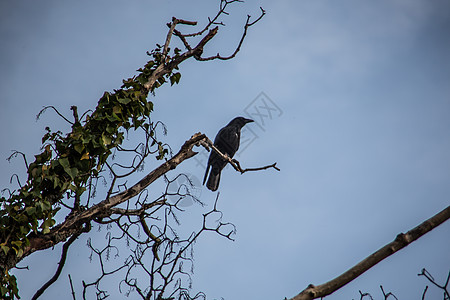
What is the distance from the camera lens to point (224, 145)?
24.2 ft

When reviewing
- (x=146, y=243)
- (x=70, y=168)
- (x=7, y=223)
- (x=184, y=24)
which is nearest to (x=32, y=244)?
(x=7, y=223)

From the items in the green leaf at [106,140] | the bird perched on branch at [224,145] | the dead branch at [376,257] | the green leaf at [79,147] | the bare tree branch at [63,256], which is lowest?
the dead branch at [376,257]

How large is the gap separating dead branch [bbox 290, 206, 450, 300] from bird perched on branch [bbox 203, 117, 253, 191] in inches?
196

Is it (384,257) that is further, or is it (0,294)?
(0,294)

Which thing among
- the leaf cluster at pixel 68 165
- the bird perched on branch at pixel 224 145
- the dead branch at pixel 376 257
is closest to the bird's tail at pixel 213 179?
the bird perched on branch at pixel 224 145

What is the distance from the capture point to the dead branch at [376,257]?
1.73 metres

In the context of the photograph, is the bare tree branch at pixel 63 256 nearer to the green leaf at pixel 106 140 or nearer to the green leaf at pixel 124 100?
the green leaf at pixel 106 140

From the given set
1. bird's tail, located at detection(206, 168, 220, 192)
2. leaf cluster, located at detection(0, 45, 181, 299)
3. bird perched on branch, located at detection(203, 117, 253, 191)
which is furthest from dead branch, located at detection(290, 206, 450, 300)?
bird's tail, located at detection(206, 168, 220, 192)

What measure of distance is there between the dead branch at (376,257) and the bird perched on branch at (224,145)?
497cm

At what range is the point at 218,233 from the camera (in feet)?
12.1

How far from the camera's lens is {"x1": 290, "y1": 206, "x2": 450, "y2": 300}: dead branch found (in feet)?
5.68

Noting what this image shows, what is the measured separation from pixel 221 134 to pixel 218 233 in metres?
3.88

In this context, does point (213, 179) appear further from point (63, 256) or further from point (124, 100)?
point (63, 256)

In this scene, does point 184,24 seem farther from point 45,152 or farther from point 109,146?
point 45,152
